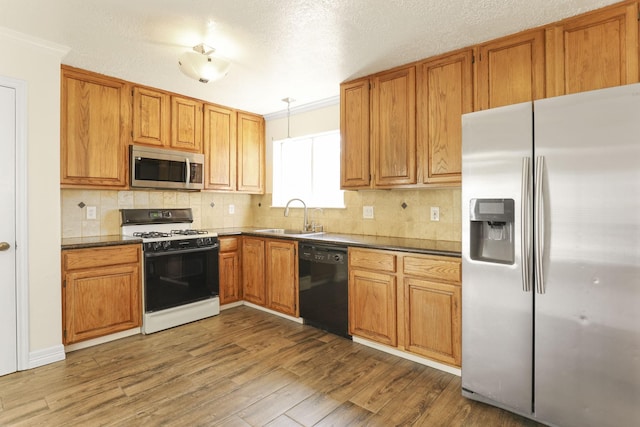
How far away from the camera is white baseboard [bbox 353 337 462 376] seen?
8.01 ft

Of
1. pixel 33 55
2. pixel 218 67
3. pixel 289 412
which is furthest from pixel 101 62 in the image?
pixel 289 412

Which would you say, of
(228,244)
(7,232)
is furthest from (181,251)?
(7,232)

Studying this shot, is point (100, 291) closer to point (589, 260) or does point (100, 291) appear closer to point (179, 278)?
point (179, 278)

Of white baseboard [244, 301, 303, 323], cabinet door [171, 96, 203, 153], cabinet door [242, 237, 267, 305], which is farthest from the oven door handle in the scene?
cabinet door [171, 96, 203, 153]

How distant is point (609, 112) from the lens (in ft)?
5.28

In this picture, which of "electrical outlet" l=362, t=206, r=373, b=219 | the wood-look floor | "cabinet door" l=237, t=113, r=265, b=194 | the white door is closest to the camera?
the wood-look floor

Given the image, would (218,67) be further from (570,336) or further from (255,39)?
(570,336)

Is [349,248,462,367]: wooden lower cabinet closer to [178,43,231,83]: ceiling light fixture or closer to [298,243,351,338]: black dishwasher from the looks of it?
[298,243,351,338]: black dishwasher

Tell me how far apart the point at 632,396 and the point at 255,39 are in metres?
2.98

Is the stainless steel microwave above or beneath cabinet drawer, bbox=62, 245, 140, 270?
above

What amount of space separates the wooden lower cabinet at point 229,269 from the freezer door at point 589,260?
10.00 feet

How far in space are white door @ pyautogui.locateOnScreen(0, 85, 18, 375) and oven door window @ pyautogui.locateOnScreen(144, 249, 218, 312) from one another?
93 centimetres

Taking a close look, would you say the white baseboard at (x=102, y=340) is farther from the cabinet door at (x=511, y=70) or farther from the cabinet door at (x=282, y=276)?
the cabinet door at (x=511, y=70)

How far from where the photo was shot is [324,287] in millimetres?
3154
